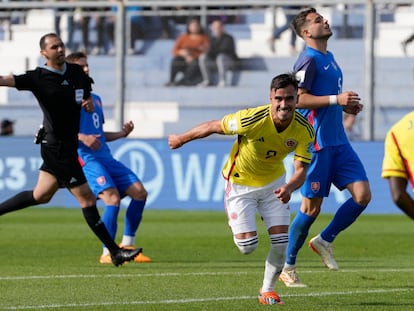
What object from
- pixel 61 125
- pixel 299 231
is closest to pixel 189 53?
pixel 61 125

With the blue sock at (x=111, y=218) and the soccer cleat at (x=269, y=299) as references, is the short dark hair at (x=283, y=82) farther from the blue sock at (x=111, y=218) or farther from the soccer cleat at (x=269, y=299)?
the blue sock at (x=111, y=218)

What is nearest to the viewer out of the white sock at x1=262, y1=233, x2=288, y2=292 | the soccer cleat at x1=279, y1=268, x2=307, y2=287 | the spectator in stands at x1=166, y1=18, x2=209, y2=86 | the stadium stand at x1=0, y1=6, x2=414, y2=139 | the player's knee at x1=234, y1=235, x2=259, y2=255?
the white sock at x1=262, y1=233, x2=288, y2=292

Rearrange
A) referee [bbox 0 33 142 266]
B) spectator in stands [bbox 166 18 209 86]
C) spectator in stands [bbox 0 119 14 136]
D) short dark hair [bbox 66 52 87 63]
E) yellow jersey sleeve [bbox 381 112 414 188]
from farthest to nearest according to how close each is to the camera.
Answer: spectator in stands [bbox 166 18 209 86] → spectator in stands [bbox 0 119 14 136] → short dark hair [bbox 66 52 87 63] → referee [bbox 0 33 142 266] → yellow jersey sleeve [bbox 381 112 414 188]

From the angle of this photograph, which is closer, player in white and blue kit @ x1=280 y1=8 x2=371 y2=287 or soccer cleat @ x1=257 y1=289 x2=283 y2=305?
soccer cleat @ x1=257 y1=289 x2=283 y2=305

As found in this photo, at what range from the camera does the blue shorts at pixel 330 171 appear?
36.8 feet

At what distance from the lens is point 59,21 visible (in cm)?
2448

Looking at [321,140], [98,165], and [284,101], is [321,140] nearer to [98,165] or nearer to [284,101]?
[284,101]

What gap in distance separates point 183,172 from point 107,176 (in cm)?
780

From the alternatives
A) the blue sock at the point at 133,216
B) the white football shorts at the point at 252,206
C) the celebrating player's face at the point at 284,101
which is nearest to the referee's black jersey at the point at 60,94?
the blue sock at the point at 133,216

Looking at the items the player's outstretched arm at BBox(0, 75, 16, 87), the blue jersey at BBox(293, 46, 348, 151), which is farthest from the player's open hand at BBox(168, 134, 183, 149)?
the player's outstretched arm at BBox(0, 75, 16, 87)

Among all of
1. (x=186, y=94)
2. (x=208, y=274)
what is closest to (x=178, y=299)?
(x=208, y=274)

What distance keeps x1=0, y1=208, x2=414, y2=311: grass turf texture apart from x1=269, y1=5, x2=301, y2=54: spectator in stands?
6.06m

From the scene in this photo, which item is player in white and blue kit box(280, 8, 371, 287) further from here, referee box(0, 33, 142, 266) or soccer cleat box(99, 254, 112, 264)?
soccer cleat box(99, 254, 112, 264)

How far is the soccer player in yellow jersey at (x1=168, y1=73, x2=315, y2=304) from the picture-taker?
9.06m
